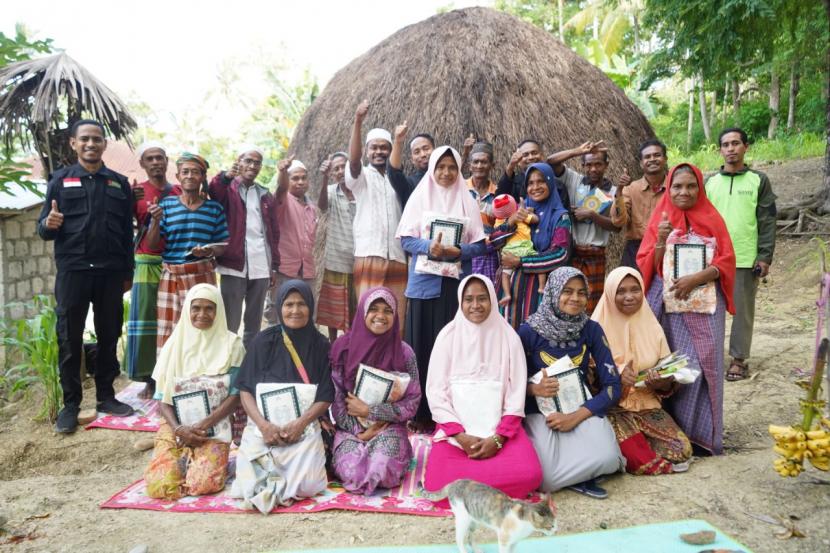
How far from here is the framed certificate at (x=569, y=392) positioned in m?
3.20

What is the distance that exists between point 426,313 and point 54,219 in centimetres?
256

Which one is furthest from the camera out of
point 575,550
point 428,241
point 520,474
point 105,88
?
point 105,88

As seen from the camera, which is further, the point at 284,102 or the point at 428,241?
the point at 284,102

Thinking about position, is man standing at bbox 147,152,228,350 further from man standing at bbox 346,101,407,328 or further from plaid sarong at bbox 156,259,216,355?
man standing at bbox 346,101,407,328

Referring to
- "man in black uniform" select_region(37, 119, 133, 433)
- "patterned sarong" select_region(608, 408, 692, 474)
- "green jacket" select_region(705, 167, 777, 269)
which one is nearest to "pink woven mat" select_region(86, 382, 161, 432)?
"man in black uniform" select_region(37, 119, 133, 433)

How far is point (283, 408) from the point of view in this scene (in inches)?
124

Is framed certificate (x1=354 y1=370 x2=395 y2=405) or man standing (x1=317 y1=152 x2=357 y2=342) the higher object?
man standing (x1=317 y1=152 x2=357 y2=342)

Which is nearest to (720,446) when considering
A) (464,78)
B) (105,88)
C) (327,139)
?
(464,78)

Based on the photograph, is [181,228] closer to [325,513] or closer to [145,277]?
[145,277]

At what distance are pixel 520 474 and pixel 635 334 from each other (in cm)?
114

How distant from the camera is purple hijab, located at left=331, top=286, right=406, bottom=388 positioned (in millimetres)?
3256

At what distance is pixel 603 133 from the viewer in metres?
6.22

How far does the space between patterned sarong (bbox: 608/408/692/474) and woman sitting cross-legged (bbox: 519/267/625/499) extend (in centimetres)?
11

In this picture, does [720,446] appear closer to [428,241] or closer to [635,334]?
[635,334]
